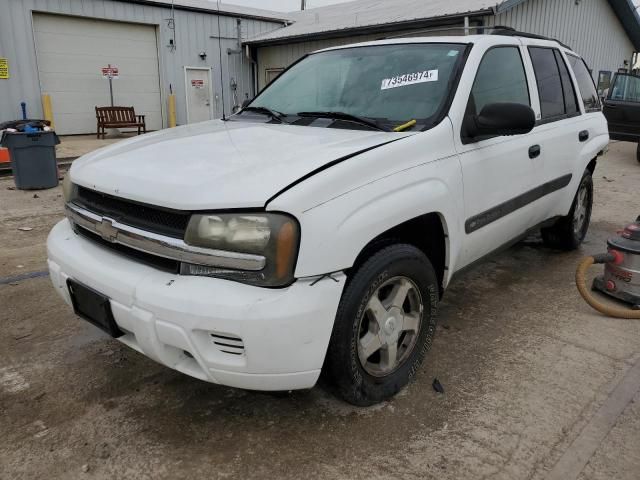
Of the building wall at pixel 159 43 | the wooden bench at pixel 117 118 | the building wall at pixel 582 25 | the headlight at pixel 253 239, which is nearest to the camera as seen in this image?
the headlight at pixel 253 239

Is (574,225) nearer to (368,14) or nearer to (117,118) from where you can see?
(368,14)

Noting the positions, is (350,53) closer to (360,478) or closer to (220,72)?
(360,478)

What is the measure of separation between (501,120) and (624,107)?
9.69 m

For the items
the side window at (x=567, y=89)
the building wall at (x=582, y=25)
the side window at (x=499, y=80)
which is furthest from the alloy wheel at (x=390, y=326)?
the building wall at (x=582, y=25)

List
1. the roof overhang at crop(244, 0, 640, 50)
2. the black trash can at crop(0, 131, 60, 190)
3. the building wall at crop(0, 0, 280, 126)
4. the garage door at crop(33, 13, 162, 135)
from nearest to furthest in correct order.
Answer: the black trash can at crop(0, 131, 60, 190) → the roof overhang at crop(244, 0, 640, 50) → the building wall at crop(0, 0, 280, 126) → the garage door at crop(33, 13, 162, 135)

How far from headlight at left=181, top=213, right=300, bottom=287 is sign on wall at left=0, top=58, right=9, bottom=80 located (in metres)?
13.3

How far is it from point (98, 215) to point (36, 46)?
13.0m

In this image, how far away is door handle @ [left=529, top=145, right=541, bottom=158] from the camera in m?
3.41

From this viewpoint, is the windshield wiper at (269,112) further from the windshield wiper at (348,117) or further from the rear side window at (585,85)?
the rear side window at (585,85)

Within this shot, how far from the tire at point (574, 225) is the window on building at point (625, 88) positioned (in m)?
7.16

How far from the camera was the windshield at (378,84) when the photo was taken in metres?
2.85

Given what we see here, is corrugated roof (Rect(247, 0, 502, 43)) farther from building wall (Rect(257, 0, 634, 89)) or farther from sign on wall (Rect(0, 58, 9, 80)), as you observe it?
sign on wall (Rect(0, 58, 9, 80))

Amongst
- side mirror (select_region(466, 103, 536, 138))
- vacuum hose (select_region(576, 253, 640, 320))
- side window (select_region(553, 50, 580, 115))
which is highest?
side window (select_region(553, 50, 580, 115))

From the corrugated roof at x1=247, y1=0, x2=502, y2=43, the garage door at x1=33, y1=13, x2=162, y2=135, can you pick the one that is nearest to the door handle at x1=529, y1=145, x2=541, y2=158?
the corrugated roof at x1=247, y1=0, x2=502, y2=43
